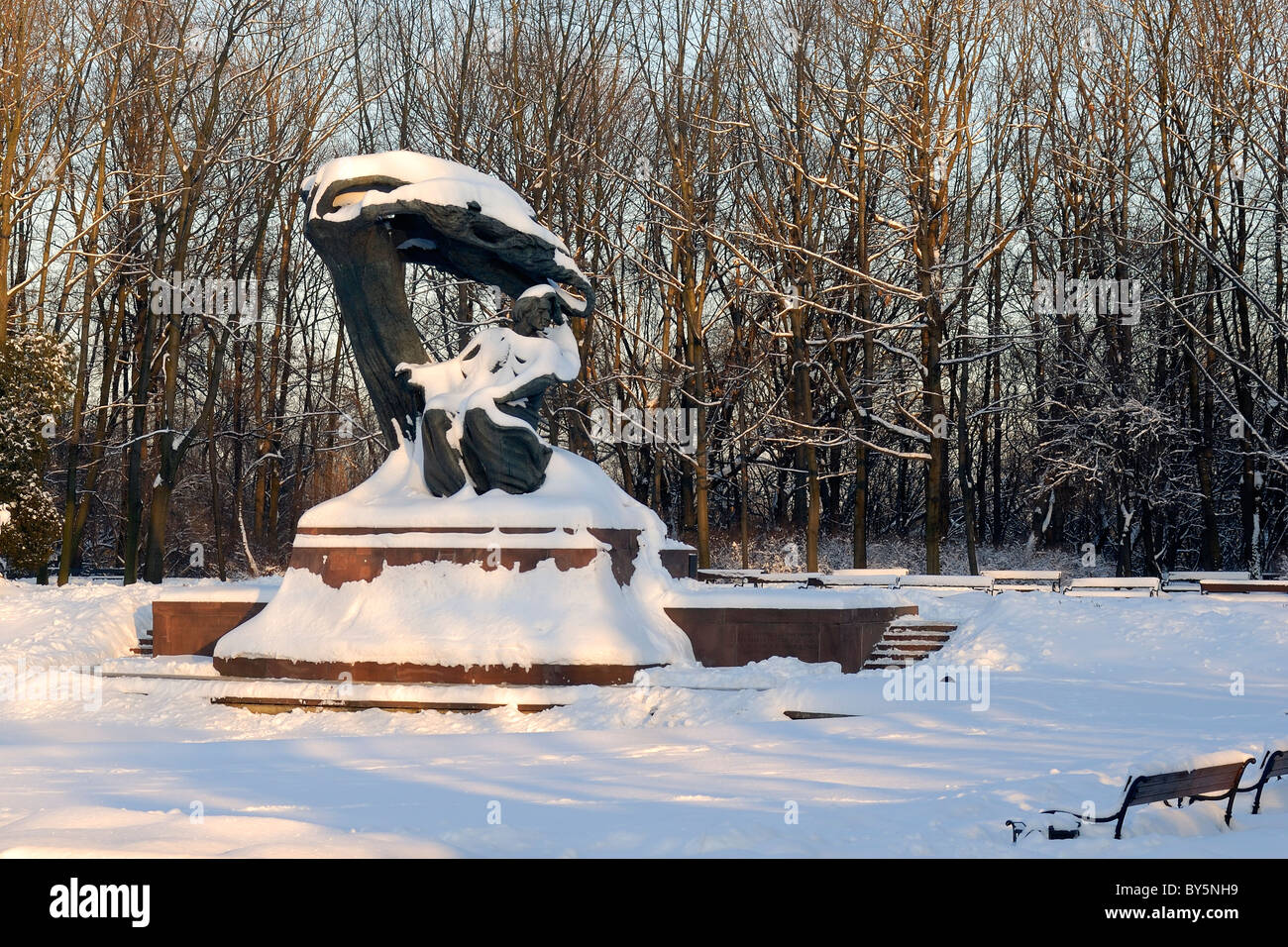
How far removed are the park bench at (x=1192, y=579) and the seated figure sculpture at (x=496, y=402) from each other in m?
10.3

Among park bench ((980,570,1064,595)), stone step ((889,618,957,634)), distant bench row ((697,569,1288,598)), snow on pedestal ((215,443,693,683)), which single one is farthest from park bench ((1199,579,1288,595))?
snow on pedestal ((215,443,693,683))

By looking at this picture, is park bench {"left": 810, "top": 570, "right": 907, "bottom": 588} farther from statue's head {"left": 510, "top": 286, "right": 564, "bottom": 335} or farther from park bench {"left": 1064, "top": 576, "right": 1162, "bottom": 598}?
statue's head {"left": 510, "top": 286, "right": 564, "bottom": 335}

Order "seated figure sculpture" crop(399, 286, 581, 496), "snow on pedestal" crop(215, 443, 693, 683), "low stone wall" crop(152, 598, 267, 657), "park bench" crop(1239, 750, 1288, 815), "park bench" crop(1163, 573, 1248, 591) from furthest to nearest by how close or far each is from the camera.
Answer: "park bench" crop(1163, 573, 1248, 591) → "low stone wall" crop(152, 598, 267, 657) → "seated figure sculpture" crop(399, 286, 581, 496) → "snow on pedestal" crop(215, 443, 693, 683) → "park bench" crop(1239, 750, 1288, 815)

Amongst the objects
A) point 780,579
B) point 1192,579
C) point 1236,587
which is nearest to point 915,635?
point 780,579

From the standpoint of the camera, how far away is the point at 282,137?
1115 inches

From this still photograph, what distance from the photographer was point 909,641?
1481 centimetres

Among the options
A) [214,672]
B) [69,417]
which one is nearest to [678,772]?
[214,672]

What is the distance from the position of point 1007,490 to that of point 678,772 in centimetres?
2916

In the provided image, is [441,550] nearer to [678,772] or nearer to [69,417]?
[678,772]

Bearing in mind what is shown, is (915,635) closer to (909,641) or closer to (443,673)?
(909,641)

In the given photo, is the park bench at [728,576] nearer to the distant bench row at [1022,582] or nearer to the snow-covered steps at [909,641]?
the distant bench row at [1022,582]

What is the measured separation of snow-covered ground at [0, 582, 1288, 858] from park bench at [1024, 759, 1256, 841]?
116 millimetres

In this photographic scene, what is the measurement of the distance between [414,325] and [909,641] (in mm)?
6392

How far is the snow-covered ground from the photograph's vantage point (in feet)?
21.0
